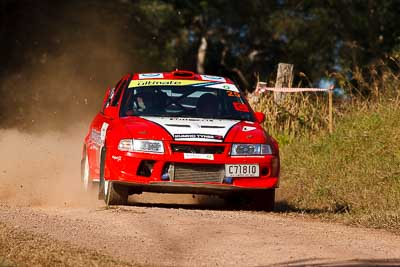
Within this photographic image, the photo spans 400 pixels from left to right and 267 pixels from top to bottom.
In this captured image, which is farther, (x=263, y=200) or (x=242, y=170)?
(x=263, y=200)

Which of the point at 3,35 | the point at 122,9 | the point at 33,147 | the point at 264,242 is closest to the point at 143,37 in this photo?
the point at 122,9

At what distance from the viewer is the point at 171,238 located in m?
10.5

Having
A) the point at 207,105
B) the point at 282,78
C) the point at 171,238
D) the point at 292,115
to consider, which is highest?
the point at 282,78

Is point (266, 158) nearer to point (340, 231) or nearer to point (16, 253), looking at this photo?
point (340, 231)

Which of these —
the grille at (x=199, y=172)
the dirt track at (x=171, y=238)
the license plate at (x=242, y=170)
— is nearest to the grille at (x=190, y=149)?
the grille at (x=199, y=172)

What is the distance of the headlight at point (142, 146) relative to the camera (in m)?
12.8

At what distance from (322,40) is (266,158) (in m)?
36.1

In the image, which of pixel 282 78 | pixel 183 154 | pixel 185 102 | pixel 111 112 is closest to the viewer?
pixel 183 154

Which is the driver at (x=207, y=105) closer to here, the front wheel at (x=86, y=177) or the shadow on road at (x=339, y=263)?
the front wheel at (x=86, y=177)

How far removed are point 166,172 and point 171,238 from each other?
7.65ft

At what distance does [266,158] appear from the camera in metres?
13.1

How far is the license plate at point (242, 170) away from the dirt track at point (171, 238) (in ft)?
1.52

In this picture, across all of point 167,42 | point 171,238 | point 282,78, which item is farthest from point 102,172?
point 167,42

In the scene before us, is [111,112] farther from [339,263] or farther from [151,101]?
[339,263]
